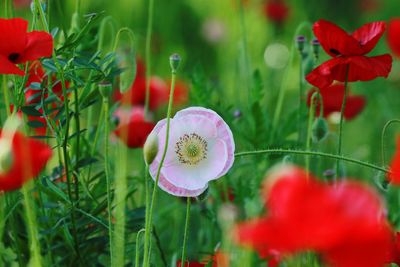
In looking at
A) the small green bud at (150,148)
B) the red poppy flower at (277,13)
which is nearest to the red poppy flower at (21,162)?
the small green bud at (150,148)

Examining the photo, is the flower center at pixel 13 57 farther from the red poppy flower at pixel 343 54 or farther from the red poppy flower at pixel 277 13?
the red poppy flower at pixel 277 13

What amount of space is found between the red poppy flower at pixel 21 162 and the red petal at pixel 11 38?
190mm

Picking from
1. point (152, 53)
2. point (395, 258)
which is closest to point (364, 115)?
point (152, 53)

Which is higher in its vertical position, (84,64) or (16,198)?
(84,64)

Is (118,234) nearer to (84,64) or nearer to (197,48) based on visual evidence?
(84,64)

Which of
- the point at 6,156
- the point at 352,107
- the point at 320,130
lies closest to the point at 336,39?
the point at 320,130

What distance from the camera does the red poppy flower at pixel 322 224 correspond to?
650mm

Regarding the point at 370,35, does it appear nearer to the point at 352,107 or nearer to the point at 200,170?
the point at 200,170

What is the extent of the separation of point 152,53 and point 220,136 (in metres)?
2.25

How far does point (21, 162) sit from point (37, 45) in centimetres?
24

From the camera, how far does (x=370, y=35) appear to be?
1.30m

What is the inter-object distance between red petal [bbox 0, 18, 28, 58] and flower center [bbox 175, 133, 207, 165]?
233 mm

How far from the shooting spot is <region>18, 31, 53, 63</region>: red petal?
1.12 metres

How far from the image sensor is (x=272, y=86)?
279cm
